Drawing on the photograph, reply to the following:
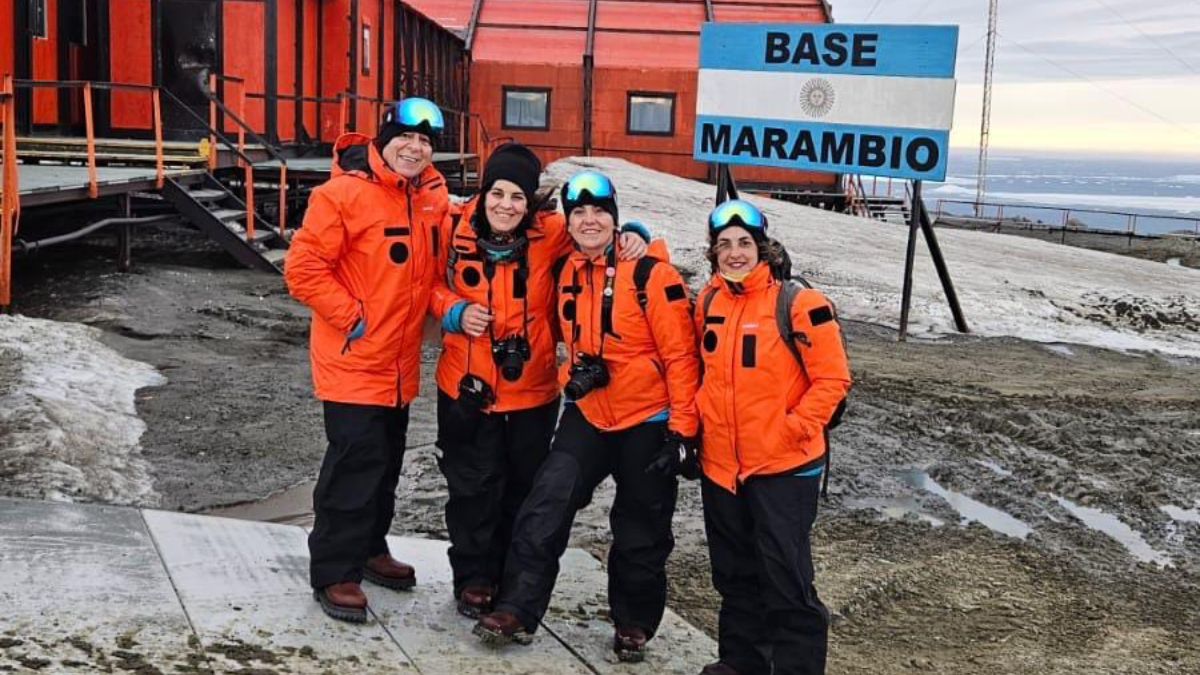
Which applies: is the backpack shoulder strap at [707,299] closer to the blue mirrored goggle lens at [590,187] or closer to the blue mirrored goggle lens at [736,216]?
the blue mirrored goggle lens at [736,216]

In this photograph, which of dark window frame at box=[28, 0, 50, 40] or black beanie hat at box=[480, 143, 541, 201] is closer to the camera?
black beanie hat at box=[480, 143, 541, 201]

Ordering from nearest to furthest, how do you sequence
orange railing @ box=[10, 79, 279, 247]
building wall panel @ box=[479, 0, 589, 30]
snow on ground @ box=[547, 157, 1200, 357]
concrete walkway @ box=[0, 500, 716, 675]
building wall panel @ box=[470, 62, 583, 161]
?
concrete walkway @ box=[0, 500, 716, 675]
orange railing @ box=[10, 79, 279, 247]
snow on ground @ box=[547, 157, 1200, 357]
building wall panel @ box=[470, 62, 583, 161]
building wall panel @ box=[479, 0, 589, 30]

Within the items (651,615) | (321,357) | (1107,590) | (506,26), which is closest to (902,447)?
(1107,590)

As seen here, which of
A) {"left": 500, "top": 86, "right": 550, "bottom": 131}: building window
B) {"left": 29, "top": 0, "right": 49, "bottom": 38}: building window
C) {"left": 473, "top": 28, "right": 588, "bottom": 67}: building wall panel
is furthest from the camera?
{"left": 473, "top": 28, "right": 588, "bottom": 67}: building wall panel

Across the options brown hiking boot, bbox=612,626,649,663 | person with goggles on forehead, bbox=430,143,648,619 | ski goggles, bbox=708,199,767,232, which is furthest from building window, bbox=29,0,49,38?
brown hiking boot, bbox=612,626,649,663

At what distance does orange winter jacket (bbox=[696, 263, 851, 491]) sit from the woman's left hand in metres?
0.30

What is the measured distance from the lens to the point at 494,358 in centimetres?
437

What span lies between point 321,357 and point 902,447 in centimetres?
445

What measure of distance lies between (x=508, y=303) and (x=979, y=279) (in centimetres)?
1237

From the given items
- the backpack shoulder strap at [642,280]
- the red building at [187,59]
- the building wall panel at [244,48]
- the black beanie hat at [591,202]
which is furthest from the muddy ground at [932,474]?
the building wall panel at [244,48]

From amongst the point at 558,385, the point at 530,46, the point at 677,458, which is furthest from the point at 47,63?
the point at 530,46

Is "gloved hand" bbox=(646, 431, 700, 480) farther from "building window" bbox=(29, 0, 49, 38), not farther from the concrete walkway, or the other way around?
"building window" bbox=(29, 0, 49, 38)

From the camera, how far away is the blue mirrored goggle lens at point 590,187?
423 cm

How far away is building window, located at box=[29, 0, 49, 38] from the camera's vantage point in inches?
572
